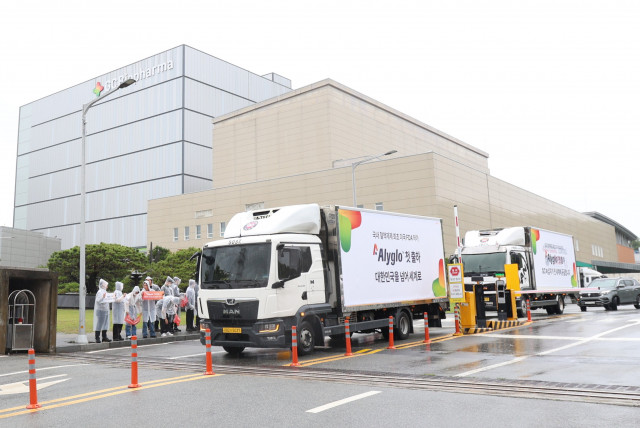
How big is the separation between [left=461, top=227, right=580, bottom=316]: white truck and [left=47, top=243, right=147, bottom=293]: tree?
3688 cm

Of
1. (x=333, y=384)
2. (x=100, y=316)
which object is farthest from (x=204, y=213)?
(x=333, y=384)

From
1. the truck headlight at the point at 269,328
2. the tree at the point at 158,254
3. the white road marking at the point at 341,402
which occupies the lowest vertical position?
the white road marking at the point at 341,402

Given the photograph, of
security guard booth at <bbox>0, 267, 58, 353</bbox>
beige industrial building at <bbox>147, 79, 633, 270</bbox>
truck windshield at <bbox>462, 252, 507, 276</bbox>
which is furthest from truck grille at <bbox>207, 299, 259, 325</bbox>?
beige industrial building at <bbox>147, 79, 633, 270</bbox>

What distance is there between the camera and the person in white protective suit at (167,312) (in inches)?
790

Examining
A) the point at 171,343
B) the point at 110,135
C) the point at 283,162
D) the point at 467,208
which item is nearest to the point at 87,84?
the point at 110,135

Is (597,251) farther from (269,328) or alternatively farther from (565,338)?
(269,328)

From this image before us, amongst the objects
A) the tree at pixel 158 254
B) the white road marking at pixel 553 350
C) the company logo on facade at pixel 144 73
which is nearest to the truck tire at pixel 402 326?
the white road marking at pixel 553 350

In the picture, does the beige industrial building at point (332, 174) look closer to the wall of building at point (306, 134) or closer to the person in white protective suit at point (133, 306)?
the wall of building at point (306, 134)

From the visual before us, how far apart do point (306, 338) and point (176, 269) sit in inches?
1568

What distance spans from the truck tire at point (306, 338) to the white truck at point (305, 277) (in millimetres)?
23

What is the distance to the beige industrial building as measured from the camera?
57.6 metres

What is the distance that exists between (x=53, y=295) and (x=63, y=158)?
8928 cm

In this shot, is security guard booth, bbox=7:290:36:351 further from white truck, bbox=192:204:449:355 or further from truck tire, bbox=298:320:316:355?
truck tire, bbox=298:320:316:355

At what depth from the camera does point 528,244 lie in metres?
25.0
